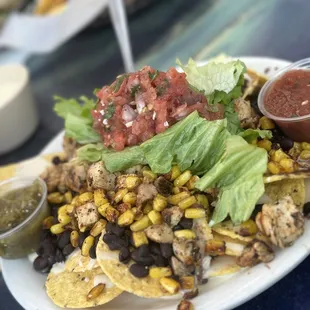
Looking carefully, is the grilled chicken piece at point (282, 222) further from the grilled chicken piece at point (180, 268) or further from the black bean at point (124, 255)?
the black bean at point (124, 255)

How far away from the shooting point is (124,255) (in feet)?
7.67

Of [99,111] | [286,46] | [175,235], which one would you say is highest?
[99,111]

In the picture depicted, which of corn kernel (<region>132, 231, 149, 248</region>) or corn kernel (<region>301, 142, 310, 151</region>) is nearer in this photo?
corn kernel (<region>132, 231, 149, 248</region>)

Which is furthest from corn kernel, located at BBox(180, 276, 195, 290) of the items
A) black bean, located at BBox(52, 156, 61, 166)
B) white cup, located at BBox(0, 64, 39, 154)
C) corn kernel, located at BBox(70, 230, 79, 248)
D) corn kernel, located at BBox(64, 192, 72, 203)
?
white cup, located at BBox(0, 64, 39, 154)

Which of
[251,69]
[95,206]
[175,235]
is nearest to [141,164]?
[95,206]

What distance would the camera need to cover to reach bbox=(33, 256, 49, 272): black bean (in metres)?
2.71

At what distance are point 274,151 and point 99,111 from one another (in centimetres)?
110

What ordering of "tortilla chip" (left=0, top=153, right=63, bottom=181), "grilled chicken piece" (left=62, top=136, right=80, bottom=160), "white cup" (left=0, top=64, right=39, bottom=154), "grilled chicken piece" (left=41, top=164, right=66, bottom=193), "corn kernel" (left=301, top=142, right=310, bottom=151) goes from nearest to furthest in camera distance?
"corn kernel" (left=301, top=142, right=310, bottom=151), "grilled chicken piece" (left=41, top=164, right=66, bottom=193), "grilled chicken piece" (left=62, top=136, right=80, bottom=160), "tortilla chip" (left=0, top=153, right=63, bottom=181), "white cup" (left=0, top=64, right=39, bottom=154)

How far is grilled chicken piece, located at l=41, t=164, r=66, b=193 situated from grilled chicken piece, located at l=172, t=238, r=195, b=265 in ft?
3.58

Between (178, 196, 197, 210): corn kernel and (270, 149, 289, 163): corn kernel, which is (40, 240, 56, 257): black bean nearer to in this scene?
(178, 196, 197, 210): corn kernel

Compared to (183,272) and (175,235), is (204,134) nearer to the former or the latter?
(175,235)

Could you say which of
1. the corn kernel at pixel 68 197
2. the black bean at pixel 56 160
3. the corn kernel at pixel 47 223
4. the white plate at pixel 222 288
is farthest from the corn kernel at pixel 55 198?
the white plate at pixel 222 288

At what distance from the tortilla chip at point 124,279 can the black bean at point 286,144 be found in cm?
97

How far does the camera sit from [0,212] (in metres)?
2.94
